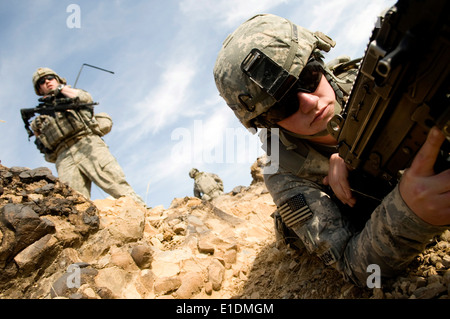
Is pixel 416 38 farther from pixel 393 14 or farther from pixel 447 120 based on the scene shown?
pixel 447 120

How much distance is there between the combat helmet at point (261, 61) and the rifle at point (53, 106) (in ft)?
15.6

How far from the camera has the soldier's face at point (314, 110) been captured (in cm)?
243

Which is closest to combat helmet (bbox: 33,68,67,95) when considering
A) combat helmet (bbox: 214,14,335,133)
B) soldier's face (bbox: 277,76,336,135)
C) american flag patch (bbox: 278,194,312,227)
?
combat helmet (bbox: 214,14,335,133)

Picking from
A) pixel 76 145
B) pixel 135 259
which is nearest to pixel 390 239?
pixel 135 259

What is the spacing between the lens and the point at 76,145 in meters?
6.64

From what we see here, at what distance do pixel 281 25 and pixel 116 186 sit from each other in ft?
15.1

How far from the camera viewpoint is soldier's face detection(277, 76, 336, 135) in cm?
243

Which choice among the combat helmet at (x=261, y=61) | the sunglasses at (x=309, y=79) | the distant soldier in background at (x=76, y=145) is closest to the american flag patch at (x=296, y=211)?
the combat helmet at (x=261, y=61)

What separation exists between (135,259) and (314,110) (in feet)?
7.76

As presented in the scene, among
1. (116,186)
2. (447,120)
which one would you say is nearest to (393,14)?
(447,120)

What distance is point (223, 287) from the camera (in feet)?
11.4

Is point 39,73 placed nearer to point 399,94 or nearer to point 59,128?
point 59,128

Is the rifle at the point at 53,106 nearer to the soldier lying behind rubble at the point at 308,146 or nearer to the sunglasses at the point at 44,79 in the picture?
the sunglasses at the point at 44,79
